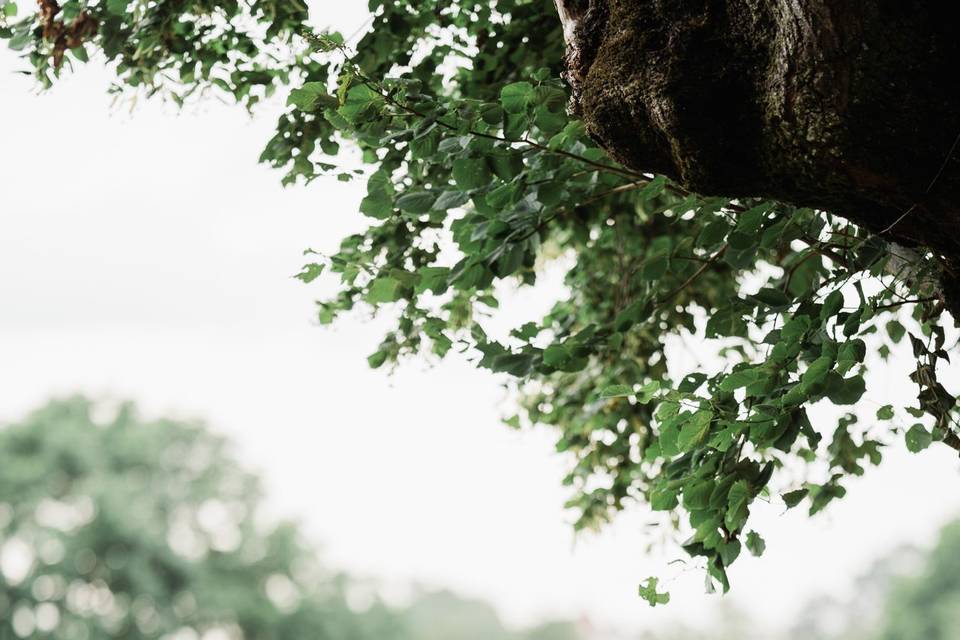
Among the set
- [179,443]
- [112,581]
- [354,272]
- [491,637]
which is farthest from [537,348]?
[491,637]

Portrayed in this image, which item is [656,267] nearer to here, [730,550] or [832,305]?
[832,305]

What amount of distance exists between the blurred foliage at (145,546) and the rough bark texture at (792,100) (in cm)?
3438

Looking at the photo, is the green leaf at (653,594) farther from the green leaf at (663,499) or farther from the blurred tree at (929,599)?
the blurred tree at (929,599)

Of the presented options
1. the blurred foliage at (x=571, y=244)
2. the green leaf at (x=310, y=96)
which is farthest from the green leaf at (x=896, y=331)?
the green leaf at (x=310, y=96)

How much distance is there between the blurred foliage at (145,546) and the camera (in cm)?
3388

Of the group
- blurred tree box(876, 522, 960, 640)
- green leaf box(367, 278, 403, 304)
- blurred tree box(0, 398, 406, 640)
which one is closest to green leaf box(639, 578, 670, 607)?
green leaf box(367, 278, 403, 304)

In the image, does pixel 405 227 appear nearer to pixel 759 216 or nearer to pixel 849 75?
pixel 759 216

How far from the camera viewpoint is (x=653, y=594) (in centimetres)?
345

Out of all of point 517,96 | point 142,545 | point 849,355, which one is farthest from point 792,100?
point 142,545

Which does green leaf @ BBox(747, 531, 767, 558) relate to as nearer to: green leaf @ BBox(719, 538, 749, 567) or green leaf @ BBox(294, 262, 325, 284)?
green leaf @ BBox(719, 538, 749, 567)

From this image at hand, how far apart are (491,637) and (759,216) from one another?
10535 centimetres

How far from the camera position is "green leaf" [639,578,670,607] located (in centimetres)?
345

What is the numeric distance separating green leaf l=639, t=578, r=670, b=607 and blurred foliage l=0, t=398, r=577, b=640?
33.5 m

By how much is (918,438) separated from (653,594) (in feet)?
3.46
